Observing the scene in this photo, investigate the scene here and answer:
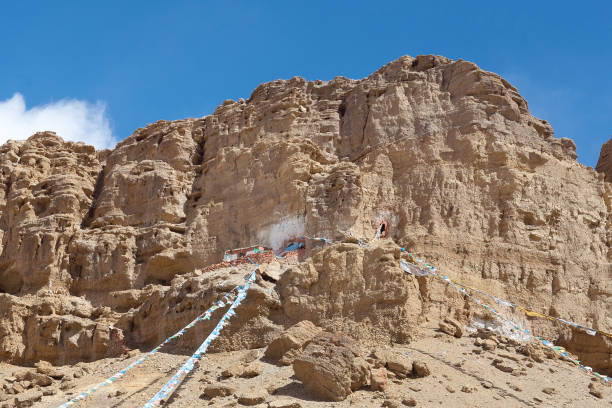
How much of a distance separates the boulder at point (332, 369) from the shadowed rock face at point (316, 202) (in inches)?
121

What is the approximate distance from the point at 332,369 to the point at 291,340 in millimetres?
2121

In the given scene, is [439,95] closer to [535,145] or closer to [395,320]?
[535,145]

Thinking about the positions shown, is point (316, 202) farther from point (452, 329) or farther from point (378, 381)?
point (378, 381)

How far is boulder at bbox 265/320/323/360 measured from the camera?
1237 cm

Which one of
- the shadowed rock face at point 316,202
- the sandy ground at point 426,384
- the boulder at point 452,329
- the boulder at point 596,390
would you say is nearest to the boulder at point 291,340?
the sandy ground at point 426,384

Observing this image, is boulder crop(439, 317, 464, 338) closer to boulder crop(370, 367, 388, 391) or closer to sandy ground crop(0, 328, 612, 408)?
sandy ground crop(0, 328, 612, 408)

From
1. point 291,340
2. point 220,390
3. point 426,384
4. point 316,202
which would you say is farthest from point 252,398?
point 316,202

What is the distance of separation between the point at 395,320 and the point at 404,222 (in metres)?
8.31

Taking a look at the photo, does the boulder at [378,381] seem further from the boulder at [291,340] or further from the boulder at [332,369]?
the boulder at [291,340]

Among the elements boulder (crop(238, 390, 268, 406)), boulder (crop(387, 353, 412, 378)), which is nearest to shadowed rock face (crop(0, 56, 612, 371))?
boulder (crop(387, 353, 412, 378))

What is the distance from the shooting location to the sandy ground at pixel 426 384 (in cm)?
1045

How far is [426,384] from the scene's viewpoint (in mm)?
10922

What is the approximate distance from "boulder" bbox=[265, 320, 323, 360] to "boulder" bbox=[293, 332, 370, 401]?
144 centimetres

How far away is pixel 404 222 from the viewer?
21.0m
